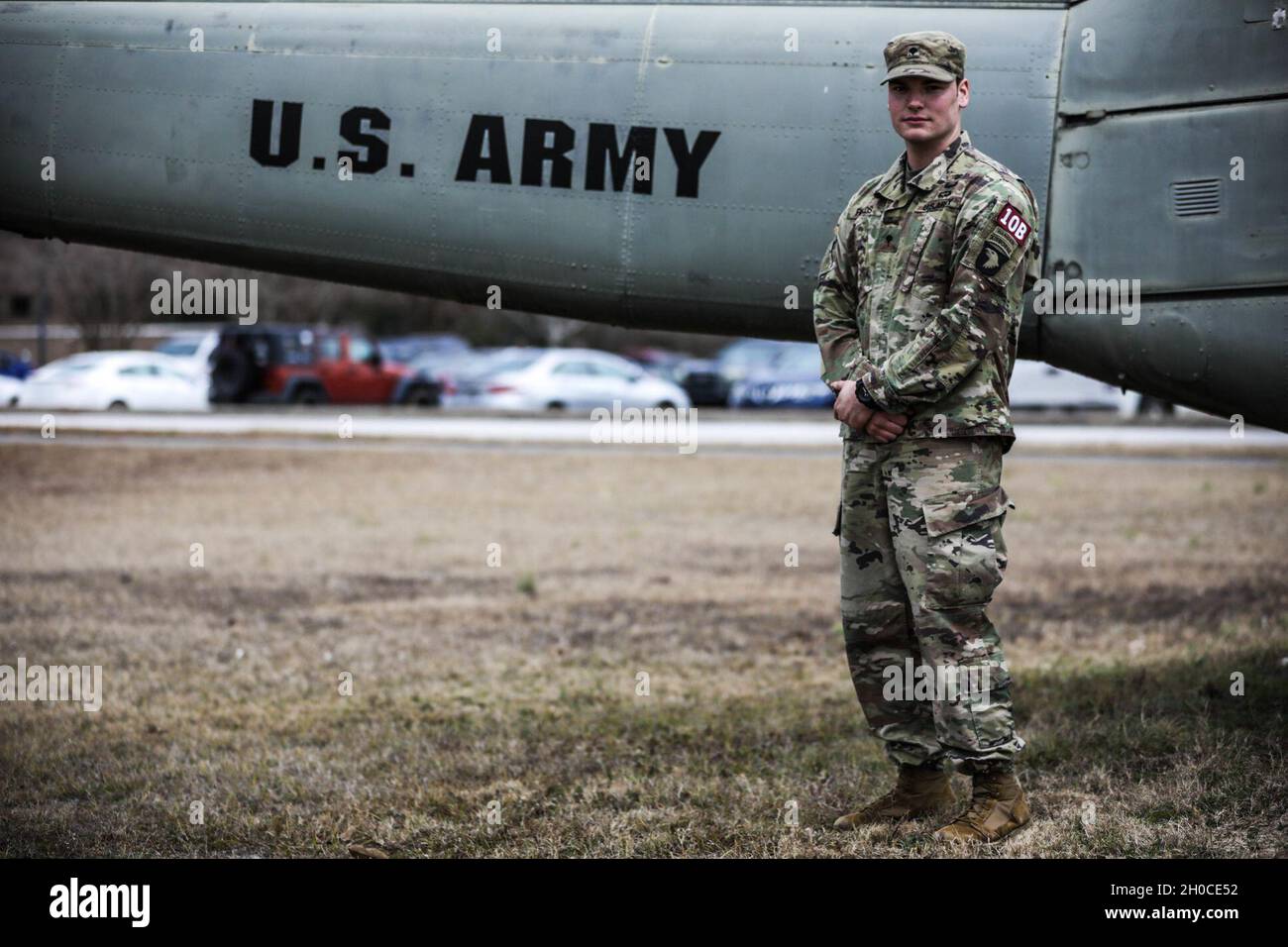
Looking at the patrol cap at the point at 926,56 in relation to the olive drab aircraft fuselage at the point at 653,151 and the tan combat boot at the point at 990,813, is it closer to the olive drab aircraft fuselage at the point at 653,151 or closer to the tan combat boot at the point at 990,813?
the olive drab aircraft fuselage at the point at 653,151

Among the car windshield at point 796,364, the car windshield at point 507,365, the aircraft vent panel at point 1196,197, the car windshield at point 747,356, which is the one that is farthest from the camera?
the car windshield at point 747,356

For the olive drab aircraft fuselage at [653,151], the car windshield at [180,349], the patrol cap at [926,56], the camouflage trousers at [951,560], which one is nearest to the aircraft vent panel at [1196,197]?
the olive drab aircraft fuselage at [653,151]

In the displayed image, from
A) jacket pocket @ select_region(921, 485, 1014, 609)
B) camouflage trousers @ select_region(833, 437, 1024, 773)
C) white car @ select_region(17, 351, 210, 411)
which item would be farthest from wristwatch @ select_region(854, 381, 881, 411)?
white car @ select_region(17, 351, 210, 411)

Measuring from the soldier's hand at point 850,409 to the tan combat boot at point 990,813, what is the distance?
1.13m

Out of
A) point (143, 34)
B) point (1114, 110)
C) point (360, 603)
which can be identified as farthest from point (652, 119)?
point (360, 603)

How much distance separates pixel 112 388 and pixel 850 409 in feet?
78.9

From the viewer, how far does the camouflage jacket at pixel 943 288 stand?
3.95 metres

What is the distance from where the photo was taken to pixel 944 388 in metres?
3.95

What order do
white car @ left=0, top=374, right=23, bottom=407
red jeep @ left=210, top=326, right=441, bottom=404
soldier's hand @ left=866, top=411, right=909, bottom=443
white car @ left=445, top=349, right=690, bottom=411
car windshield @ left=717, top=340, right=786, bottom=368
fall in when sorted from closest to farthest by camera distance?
soldier's hand @ left=866, top=411, right=909, bottom=443 → white car @ left=0, top=374, right=23, bottom=407 → red jeep @ left=210, top=326, right=441, bottom=404 → white car @ left=445, top=349, right=690, bottom=411 → car windshield @ left=717, top=340, right=786, bottom=368

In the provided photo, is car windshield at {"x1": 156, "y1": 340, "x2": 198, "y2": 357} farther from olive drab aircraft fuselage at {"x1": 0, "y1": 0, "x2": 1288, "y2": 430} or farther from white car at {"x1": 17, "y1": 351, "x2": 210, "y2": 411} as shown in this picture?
olive drab aircraft fuselage at {"x1": 0, "y1": 0, "x2": 1288, "y2": 430}

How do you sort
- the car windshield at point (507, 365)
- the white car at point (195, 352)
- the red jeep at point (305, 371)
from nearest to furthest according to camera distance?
the red jeep at point (305, 371) → the white car at point (195, 352) → the car windshield at point (507, 365)

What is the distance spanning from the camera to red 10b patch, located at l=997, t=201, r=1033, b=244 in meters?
3.94

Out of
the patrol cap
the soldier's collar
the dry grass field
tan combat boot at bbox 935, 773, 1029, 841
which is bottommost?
the dry grass field
